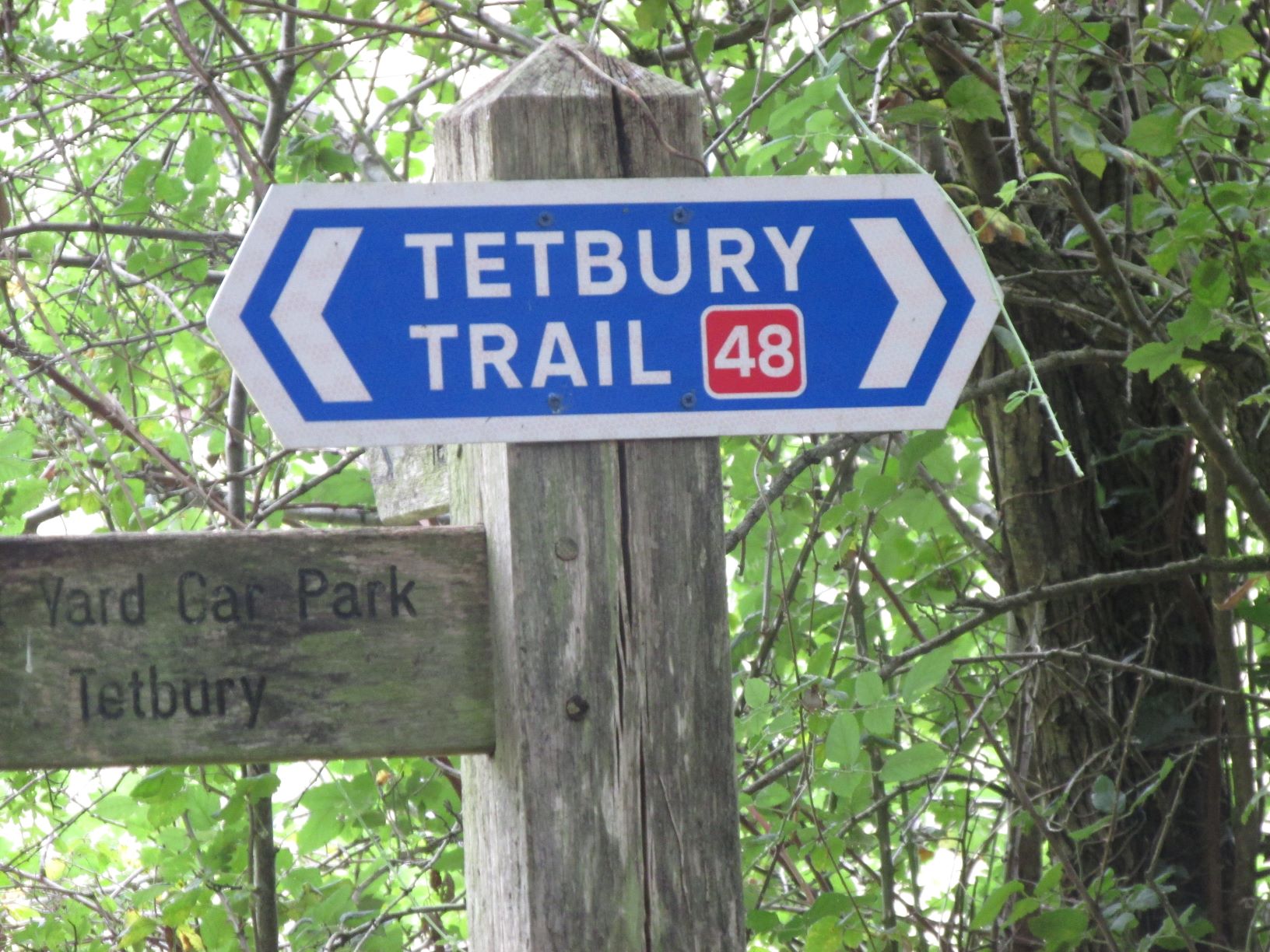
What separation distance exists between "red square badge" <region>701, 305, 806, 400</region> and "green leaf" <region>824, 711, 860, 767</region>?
0.82m

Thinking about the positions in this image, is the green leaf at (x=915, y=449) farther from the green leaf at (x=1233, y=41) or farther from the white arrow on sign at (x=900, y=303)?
the white arrow on sign at (x=900, y=303)

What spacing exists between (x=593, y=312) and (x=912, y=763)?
1094 millimetres

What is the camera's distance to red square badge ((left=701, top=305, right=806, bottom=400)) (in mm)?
1081

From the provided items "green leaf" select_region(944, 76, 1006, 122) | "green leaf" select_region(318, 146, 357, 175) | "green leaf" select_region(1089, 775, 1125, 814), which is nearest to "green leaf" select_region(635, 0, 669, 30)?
"green leaf" select_region(944, 76, 1006, 122)

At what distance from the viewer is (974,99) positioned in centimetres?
179

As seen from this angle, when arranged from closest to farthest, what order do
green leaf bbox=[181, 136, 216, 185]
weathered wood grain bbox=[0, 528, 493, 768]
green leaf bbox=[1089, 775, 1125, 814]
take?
weathered wood grain bbox=[0, 528, 493, 768], green leaf bbox=[1089, 775, 1125, 814], green leaf bbox=[181, 136, 216, 185]

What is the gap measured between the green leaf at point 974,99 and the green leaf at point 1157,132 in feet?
0.60

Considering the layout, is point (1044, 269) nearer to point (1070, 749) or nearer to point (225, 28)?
point (1070, 749)

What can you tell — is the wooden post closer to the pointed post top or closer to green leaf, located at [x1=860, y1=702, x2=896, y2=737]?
the pointed post top

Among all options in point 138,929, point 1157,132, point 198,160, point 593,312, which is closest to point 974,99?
point 1157,132

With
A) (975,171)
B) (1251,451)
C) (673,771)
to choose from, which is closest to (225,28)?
(975,171)

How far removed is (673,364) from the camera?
3.54 feet

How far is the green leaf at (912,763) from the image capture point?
6.26 feet

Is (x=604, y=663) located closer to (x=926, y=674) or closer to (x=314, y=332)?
(x=314, y=332)
